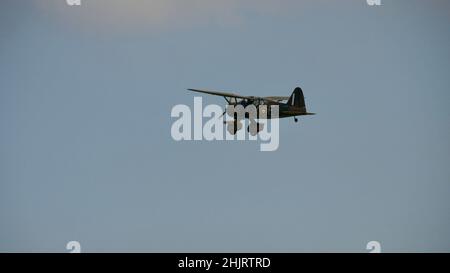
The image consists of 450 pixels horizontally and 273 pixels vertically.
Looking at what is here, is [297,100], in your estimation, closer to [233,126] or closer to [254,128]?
[254,128]

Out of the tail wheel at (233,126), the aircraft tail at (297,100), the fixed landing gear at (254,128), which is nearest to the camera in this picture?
the fixed landing gear at (254,128)

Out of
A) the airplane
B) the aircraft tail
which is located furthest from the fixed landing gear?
the aircraft tail

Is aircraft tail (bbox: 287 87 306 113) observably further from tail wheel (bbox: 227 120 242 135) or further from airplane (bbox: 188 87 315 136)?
tail wheel (bbox: 227 120 242 135)

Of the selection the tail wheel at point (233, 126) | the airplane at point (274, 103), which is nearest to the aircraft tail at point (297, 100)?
the airplane at point (274, 103)

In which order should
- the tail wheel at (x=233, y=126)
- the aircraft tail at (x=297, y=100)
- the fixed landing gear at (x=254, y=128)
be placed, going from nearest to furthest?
1. the fixed landing gear at (x=254, y=128)
2. the tail wheel at (x=233, y=126)
3. the aircraft tail at (x=297, y=100)

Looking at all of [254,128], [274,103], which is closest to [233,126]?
[254,128]

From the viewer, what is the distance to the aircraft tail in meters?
46.0

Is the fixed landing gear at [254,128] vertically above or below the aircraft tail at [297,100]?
below

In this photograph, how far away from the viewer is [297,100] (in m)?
46.0

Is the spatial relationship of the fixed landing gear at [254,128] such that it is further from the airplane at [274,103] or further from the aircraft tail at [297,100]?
the aircraft tail at [297,100]

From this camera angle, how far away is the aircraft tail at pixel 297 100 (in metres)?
46.0
